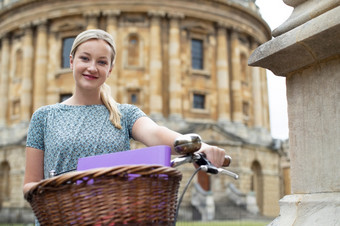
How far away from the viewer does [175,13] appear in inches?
1172

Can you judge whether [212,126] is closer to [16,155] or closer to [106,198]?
[16,155]

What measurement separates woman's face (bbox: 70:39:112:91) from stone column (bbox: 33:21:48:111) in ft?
95.1

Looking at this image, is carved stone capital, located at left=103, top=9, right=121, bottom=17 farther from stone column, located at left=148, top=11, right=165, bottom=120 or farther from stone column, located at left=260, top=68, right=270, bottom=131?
stone column, located at left=260, top=68, right=270, bottom=131

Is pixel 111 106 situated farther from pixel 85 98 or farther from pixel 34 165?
pixel 34 165

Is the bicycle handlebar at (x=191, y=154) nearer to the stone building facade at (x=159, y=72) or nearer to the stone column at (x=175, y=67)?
the stone building facade at (x=159, y=72)

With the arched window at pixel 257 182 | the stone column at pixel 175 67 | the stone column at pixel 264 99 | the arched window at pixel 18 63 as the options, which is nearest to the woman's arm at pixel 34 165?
the stone column at pixel 175 67

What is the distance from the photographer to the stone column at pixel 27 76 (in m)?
30.5

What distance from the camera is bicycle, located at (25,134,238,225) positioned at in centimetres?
162

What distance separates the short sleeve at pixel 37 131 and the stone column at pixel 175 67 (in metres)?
26.6

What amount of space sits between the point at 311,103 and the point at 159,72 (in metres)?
26.3

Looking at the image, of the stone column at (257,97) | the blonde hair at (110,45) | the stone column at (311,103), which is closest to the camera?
the blonde hair at (110,45)

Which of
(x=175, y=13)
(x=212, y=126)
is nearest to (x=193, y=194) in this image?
(x=212, y=126)

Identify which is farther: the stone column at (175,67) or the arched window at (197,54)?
the arched window at (197,54)

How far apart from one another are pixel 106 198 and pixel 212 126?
26845 millimetres
